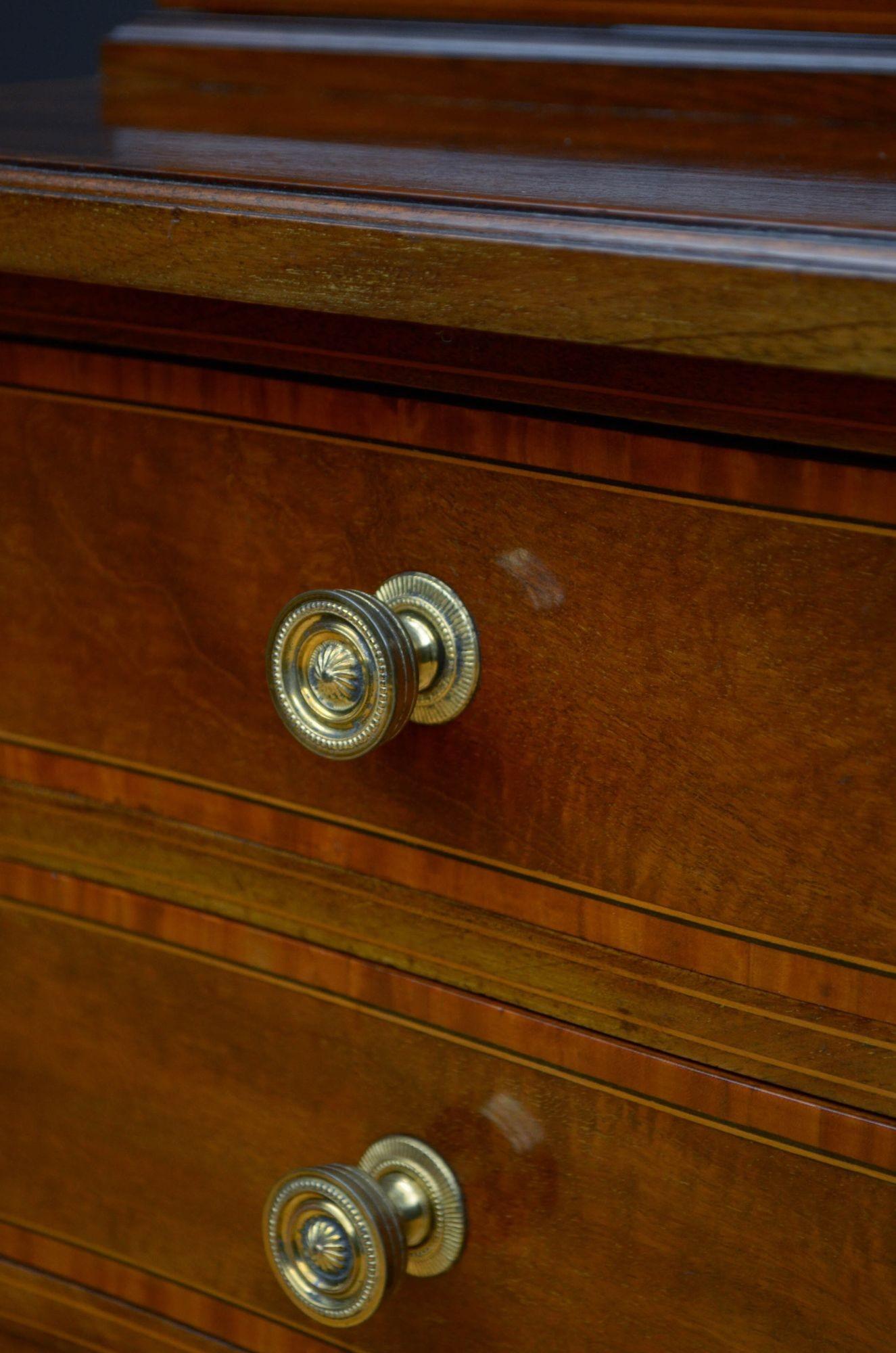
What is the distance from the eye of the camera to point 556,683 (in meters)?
0.39

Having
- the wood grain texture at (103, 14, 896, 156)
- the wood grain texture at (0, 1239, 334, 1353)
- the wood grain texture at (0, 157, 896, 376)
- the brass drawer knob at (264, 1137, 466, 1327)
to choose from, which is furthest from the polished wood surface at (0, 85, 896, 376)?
the wood grain texture at (0, 1239, 334, 1353)

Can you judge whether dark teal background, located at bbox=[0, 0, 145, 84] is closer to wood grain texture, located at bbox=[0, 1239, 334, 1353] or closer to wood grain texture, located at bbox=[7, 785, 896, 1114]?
wood grain texture, located at bbox=[7, 785, 896, 1114]

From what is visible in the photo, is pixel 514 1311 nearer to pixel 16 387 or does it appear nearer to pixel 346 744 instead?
pixel 346 744

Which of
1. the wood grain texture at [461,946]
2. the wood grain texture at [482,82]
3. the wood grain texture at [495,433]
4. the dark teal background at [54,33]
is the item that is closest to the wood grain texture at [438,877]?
the wood grain texture at [461,946]

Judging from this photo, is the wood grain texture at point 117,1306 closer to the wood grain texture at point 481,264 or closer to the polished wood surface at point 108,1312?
the polished wood surface at point 108,1312

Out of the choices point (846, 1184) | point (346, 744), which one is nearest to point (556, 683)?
point (346, 744)

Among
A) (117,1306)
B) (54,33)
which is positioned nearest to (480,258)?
(117,1306)

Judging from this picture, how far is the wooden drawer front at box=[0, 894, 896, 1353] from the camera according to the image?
1.32ft

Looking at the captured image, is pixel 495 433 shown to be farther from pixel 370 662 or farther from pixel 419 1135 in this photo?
pixel 419 1135

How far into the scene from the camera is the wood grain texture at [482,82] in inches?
19.3

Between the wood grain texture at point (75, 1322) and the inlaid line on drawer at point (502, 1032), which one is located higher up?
the inlaid line on drawer at point (502, 1032)

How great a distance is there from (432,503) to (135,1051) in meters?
0.25

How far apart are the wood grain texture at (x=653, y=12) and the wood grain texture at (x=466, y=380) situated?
0.67 ft

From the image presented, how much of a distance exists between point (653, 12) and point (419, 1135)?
411 mm
